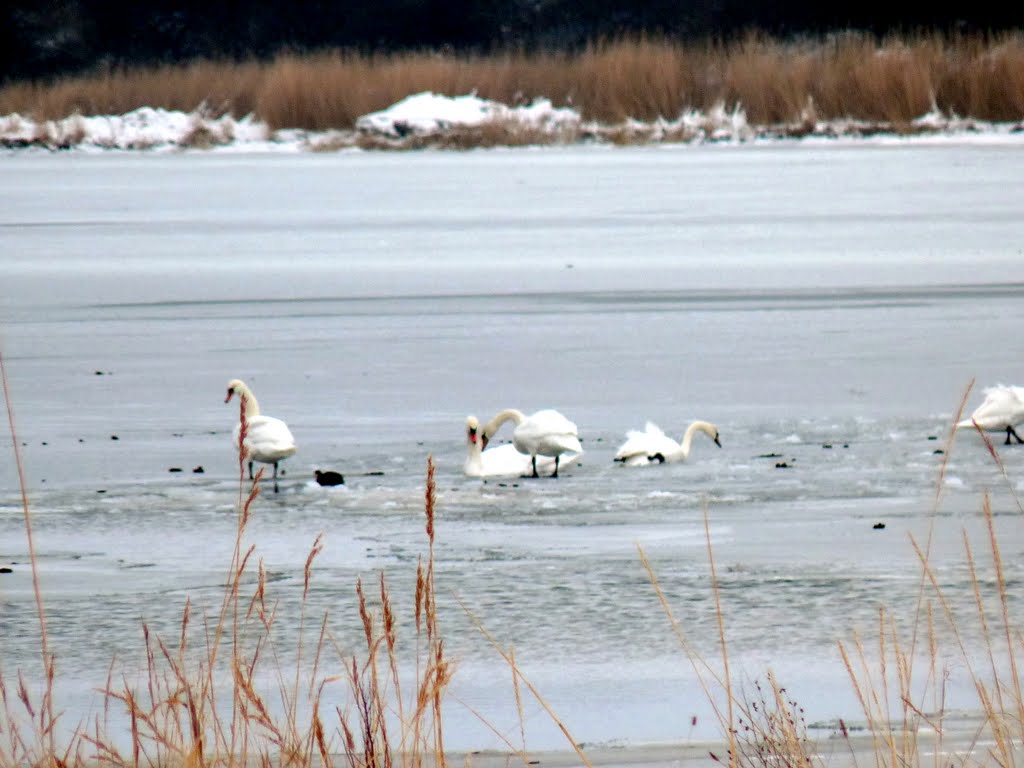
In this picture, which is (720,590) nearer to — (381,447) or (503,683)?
(503,683)

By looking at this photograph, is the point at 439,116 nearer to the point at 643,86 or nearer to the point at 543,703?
the point at 643,86

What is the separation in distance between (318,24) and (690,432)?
78400mm

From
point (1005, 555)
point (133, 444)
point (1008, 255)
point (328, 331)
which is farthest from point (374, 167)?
point (1005, 555)

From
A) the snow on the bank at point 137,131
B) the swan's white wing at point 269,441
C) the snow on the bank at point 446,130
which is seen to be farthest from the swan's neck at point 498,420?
the snow on the bank at point 137,131

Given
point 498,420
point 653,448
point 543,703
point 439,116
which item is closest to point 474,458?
point 498,420

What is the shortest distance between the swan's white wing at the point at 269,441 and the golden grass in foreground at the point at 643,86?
33.6 m

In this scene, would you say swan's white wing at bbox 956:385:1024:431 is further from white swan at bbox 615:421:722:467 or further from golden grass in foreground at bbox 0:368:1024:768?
golden grass in foreground at bbox 0:368:1024:768

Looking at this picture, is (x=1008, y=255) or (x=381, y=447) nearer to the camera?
(x=381, y=447)

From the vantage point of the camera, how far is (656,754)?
396 cm

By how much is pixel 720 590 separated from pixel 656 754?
4.98 ft

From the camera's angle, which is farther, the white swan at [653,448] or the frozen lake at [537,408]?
the white swan at [653,448]

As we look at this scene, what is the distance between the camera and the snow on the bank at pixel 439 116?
150 feet

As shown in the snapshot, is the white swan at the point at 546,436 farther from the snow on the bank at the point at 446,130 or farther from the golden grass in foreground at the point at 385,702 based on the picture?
the snow on the bank at the point at 446,130

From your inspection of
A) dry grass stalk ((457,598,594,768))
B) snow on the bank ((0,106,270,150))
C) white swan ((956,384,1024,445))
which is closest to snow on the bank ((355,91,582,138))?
snow on the bank ((0,106,270,150))
